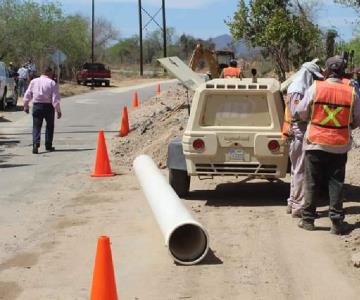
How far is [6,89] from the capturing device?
30.1 metres

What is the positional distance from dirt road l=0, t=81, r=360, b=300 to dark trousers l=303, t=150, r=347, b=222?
27 cm

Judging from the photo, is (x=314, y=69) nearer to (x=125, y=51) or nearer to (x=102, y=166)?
(x=102, y=166)

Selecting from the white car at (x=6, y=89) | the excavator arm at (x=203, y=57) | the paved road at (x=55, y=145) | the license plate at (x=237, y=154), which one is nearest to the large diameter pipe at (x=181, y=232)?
the license plate at (x=237, y=154)

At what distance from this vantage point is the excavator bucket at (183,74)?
11.6 metres

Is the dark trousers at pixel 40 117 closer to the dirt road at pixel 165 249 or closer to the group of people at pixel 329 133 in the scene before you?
the dirt road at pixel 165 249

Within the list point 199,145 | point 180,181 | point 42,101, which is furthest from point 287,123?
point 42,101

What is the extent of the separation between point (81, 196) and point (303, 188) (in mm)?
3637

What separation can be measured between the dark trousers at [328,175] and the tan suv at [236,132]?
54.1 inches

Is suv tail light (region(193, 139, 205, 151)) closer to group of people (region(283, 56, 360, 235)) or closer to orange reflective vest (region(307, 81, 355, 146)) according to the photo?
group of people (region(283, 56, 360, 235))

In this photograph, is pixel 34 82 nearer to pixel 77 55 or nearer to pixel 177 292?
pixel 177 292

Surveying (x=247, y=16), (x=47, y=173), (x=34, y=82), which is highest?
(x=247, y=16)

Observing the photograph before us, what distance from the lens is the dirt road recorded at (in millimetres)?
6234

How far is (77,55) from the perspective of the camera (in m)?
70.4

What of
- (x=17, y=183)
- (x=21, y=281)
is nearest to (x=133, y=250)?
(x=21, y=281)
